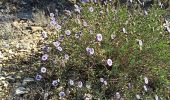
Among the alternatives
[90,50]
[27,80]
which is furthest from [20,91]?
[90,50]

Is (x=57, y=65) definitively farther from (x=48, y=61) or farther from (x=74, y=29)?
(x=74, y=29)

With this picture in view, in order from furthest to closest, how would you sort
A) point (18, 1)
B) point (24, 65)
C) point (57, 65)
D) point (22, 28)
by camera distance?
point (18, 1) → point (22, 28) → point (24, 65) → point (57, 65)

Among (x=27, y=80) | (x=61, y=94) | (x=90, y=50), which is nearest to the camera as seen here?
(x=61, y=94)

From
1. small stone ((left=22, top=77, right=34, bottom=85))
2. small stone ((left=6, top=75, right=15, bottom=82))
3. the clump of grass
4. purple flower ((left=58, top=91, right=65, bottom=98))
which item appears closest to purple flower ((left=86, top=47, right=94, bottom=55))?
the clump of grass

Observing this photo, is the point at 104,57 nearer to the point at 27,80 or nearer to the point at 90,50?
the point at 90,50

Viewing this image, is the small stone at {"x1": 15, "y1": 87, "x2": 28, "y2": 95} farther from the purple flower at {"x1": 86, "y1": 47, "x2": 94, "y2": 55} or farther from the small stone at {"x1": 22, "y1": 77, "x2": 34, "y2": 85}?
the purple flower at {"x1": 86, "y1": 47, "x2": 94, "y2": 55}

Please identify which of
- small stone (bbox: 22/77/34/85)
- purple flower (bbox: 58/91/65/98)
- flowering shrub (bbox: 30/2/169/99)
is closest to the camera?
purple flower (bbox: 58/91/65/98)

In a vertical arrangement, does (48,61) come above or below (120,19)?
below

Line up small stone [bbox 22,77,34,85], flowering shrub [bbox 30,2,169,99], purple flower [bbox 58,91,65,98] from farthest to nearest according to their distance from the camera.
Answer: small stone [bbox 22,77,34,85] → flowering shrub [bbox 30,2,169,99] → purple flower [bbox 58,91,65,98]

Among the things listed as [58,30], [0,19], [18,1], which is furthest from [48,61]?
[18,1]
